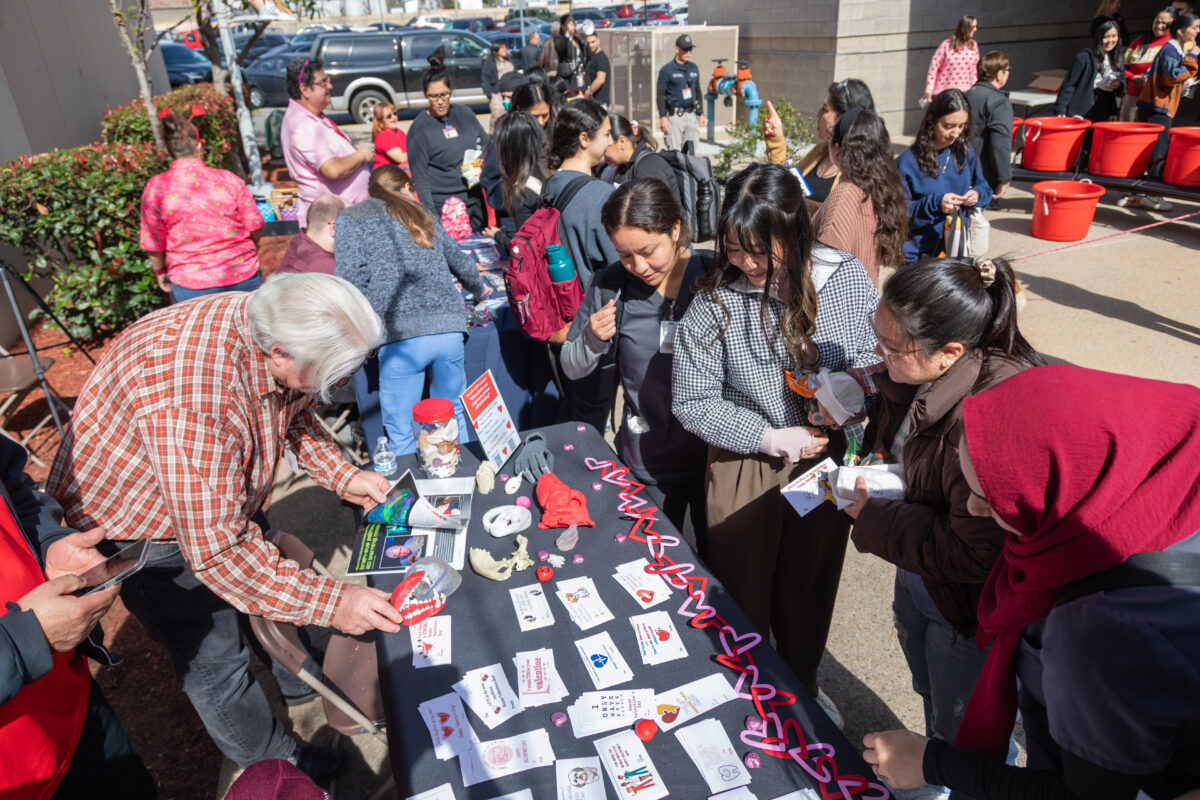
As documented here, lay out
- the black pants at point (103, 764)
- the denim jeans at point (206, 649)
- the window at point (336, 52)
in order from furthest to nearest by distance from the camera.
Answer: the window at point (336, 52), the denim jeans at point (206, 649), the black pants at point (103, 764)

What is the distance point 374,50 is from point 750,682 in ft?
54.7

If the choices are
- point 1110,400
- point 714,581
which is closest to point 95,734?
point 714,581

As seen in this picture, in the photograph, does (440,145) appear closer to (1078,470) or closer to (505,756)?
(505,756)

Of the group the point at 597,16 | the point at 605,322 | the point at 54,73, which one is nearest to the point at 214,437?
the point at 605,322

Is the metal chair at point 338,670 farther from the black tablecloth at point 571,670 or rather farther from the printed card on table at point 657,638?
the printed card on table at point 657,638

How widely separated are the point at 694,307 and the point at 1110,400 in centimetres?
129

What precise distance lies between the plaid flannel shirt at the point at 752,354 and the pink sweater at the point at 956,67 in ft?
25.4

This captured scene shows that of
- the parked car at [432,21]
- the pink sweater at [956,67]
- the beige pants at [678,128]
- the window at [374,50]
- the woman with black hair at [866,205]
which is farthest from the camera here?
the parked car at [432,21]

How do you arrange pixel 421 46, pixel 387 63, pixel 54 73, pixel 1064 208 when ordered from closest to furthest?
pixel 1064 208, pixel 54 73, pixel 387 63, pixel 421 46

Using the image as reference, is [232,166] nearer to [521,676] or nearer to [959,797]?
[521,676]

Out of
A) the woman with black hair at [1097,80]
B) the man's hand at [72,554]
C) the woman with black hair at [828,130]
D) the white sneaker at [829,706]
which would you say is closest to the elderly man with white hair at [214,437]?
the man's hand at [72,554]

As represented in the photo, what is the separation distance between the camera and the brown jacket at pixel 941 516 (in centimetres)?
155

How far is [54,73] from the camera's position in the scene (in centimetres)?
723

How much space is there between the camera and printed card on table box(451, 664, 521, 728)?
5.29ft
